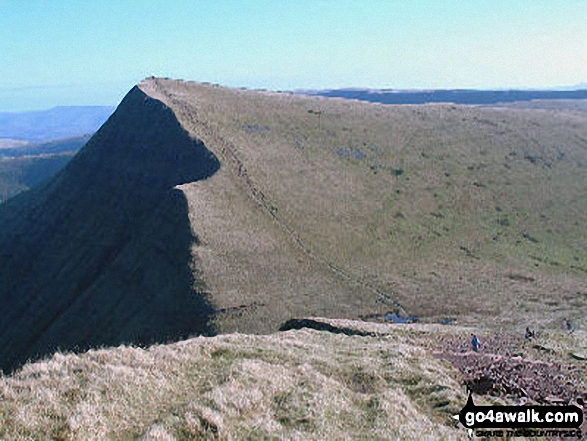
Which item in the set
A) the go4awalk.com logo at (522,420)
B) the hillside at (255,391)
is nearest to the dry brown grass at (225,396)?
the hillside at (255,391)

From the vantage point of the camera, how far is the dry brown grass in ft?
43.9

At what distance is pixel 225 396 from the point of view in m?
15.7

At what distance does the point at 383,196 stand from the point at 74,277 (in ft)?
159

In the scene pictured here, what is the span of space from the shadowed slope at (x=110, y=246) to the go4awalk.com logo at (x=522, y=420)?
3881 cm

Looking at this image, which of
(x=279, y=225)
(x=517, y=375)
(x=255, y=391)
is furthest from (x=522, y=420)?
(x=279, y=225)

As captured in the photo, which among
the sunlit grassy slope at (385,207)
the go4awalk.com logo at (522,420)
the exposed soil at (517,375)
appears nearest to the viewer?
the go4awalk.com logo at (522,420)

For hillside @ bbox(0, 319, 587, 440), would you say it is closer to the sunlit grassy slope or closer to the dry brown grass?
the dry brown grass

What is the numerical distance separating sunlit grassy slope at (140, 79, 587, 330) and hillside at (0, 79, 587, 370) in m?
0.31

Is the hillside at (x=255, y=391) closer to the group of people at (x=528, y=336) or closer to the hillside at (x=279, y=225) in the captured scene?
the group of people at (x=528, y=336)

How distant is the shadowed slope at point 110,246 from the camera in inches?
2375

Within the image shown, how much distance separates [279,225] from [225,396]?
57.1m

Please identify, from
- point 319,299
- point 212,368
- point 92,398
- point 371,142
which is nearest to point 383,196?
point 371,142

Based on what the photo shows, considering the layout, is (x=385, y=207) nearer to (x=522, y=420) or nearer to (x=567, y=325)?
(x=567, y=325)

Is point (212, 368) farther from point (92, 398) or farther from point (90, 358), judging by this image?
point (92, 398)
